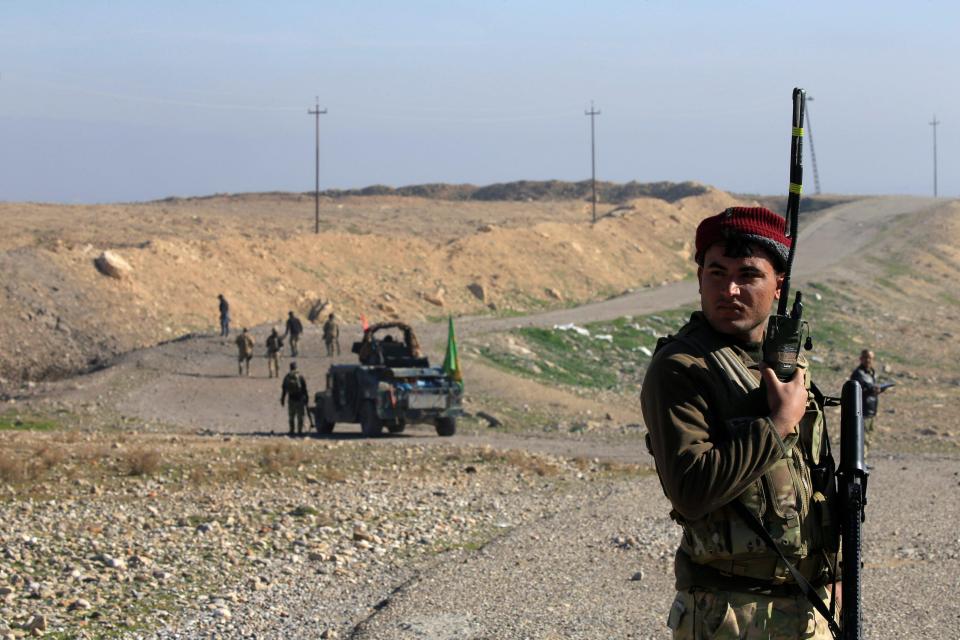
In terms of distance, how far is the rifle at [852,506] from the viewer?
381cm

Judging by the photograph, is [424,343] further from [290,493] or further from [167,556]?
[167,556]

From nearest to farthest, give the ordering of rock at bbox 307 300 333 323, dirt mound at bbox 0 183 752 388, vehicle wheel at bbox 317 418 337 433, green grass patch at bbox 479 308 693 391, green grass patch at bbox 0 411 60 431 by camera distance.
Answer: green grass patch at bbox 0 411 60 431 < vehicle wheel at bbox 317 418 337 433 < green grass patch at bbox 479 308 693 391 < dirt mound at bbox 0 183 752 388 < rock at bbox 307 300 333 323

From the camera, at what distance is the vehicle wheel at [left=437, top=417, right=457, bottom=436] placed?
24406 millimetres

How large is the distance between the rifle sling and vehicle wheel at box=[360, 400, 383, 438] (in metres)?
19.8

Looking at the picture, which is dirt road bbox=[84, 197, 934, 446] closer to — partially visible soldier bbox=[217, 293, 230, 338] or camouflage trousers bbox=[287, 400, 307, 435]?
partially visible soldier bbox=[217, 293, 230, 338]

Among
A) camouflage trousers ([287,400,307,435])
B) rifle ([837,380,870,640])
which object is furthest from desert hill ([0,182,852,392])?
rifle ([837,380,870,640])

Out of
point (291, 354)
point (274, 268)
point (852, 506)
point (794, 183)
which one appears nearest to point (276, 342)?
point (291, 354)

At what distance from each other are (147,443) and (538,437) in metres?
8.23

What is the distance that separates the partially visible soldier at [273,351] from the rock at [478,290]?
21387 millimetres

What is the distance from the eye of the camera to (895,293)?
196 feet

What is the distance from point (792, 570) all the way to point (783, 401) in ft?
1.68

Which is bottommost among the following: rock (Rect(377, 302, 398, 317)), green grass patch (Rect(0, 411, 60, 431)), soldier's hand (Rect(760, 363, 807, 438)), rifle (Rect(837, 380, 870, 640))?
green grass patch (Rect(0, 411, 60, 431))

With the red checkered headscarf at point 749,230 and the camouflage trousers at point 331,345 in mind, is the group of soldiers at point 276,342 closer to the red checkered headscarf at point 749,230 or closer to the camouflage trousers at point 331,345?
the camouflage trousers at point 331,345

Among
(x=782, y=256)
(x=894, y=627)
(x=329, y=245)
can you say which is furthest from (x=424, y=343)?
(x=782, y=256)
